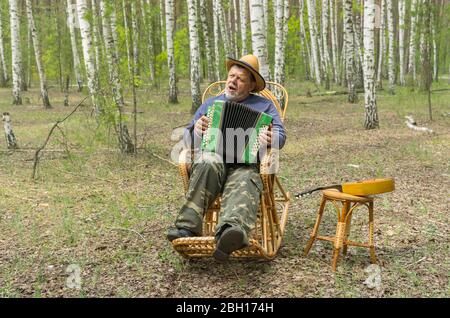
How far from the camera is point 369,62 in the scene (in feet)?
34.8

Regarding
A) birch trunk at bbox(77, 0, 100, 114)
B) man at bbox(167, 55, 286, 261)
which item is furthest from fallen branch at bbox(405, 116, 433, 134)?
man at bbox(167, 55, 286, 261)

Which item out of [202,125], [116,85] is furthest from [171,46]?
[202,125]

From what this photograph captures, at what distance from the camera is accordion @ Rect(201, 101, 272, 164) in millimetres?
4016

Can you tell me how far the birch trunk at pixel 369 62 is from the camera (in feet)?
33.5

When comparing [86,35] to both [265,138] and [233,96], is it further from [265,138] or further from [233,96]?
[265,138]

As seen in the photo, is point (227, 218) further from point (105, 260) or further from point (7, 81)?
point (7, 81)

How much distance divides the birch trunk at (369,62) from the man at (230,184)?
6.79 m

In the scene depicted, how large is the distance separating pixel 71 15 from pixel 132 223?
15914 mm

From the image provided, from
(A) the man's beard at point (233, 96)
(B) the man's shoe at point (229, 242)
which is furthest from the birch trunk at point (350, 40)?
(B) the man's shoe at point (229, 242)

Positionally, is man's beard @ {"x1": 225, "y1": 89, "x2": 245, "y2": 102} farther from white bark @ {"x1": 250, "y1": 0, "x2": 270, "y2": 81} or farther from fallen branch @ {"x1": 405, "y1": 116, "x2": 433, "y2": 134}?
fallen branch @ {"x1": 405, "y1": 116, "x2": 433, "y2": 134}

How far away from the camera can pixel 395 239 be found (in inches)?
176

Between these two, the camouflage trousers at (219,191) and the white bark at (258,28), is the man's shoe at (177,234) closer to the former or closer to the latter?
the camouflage trousers at (219,191)

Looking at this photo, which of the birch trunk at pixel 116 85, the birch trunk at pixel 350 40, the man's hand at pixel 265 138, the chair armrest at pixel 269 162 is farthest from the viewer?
the birch trunk at pixel 350 40
